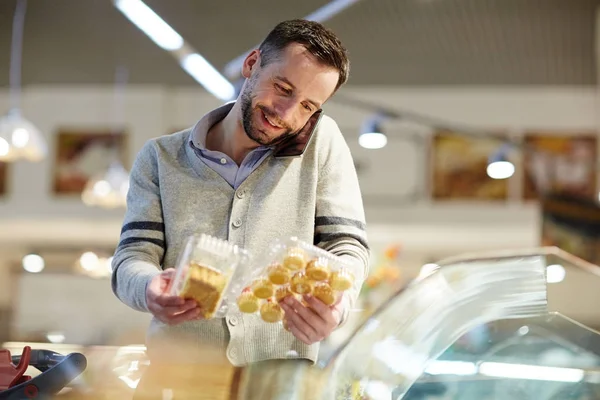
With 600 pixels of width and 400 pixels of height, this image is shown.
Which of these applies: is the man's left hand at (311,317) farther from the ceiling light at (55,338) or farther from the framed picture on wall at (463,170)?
the framed picture on wall at (463,170)

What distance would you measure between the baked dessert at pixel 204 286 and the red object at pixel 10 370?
383mm

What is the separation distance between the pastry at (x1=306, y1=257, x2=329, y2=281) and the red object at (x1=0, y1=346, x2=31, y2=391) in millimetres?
628

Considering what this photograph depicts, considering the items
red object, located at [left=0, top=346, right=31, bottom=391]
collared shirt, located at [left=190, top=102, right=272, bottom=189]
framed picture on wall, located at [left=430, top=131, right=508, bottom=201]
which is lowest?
red object, located at [left=0, top=346, right=31, bottom=391]

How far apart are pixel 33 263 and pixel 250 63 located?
12.7 metres

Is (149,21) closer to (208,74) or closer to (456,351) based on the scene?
(208,74)

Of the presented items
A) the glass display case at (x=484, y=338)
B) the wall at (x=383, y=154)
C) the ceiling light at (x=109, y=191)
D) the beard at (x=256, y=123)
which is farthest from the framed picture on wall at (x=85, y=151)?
the glass display case at (x=484, y=338)

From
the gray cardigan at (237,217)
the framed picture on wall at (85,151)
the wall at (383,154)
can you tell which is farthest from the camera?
the framed picture on wall at (85,151)

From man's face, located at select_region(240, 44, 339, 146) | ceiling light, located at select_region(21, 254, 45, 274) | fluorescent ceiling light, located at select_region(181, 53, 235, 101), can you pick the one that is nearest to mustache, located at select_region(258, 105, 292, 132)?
man's face, located at select_region(240, 44, 339, 146)

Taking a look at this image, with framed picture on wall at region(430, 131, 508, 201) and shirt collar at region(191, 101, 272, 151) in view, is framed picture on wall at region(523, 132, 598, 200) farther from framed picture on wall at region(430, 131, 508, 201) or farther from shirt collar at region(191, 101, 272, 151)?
shirt collar at region(191, 101, 272, 151)

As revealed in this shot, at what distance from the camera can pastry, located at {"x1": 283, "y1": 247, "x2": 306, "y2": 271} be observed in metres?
1.83

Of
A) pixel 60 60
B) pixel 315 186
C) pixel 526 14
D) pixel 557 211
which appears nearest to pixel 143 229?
pixel 315 186

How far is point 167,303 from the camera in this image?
1.80 meters

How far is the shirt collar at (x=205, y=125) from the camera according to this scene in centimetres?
223

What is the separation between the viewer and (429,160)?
13.8 meters
